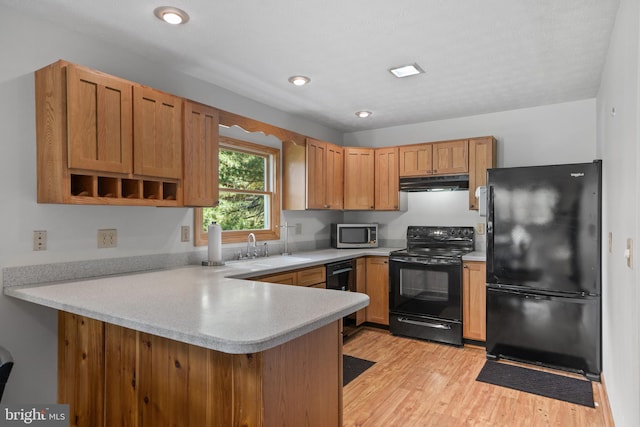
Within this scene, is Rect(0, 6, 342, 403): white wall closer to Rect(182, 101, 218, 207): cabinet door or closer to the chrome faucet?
Rect(182, 101, 218, 207): cabinet door

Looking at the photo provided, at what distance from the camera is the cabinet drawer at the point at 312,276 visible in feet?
10.8

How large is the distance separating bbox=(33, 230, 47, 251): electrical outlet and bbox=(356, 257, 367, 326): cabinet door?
9.23 feet

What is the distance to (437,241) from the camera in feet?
14.6

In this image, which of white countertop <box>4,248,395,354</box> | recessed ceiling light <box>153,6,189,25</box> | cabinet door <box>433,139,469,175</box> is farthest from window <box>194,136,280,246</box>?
cabinet door <box>433,139,469,175</box>

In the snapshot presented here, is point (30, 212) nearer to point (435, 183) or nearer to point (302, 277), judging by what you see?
point (302, 277)

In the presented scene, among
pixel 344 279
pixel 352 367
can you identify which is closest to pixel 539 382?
pixel 352 367

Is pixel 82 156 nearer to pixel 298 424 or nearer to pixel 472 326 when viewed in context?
pixel 298 424

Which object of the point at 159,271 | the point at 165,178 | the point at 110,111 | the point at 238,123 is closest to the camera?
the point at 110,111

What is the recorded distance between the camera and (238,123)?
3129mm

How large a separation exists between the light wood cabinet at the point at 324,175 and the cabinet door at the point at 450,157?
1.10 m

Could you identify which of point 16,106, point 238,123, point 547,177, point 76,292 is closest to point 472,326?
point 547,177

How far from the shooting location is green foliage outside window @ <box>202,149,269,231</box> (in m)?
3.55

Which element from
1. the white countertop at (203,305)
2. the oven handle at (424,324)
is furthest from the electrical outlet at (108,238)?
the oven handle at (424,324)

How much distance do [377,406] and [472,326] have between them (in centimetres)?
157
